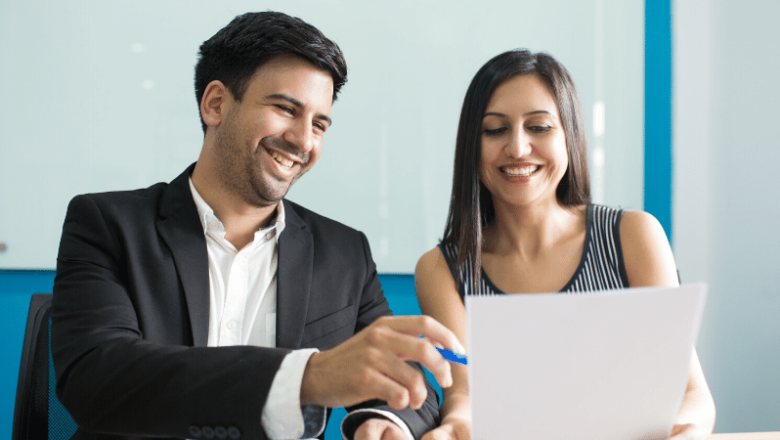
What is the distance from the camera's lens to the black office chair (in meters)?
1.13

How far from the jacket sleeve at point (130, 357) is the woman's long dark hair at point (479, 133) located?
0.69 m

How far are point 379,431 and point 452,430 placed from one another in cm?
14

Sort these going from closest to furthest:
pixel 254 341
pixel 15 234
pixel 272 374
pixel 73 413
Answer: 1. pixel 272 374
2. pixel 73 413
3. pixel 254 341
4. pixel 15 234

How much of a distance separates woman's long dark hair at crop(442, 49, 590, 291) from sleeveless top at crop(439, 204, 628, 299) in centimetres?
2

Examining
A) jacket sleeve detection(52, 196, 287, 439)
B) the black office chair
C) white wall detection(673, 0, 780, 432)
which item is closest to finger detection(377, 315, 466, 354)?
jacket sleeve detection(52, 196, 287, 439)

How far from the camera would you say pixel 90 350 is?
845 mm

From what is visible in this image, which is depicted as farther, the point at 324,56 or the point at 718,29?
the point at 718,29

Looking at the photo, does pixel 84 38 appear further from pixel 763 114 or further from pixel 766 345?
pixel 766 345

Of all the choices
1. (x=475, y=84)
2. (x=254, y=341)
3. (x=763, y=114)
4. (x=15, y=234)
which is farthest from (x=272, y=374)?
(x=763, y=114)

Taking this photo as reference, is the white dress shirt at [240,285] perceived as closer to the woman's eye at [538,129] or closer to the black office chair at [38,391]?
the black office chair at [38,391]

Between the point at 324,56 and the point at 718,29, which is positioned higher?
the point at 718,29

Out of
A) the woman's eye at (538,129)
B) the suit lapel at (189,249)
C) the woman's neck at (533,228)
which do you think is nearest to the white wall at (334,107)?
the woman's neck at (533,228)

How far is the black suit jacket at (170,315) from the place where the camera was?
711 mm

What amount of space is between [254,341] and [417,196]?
1.04 meters
